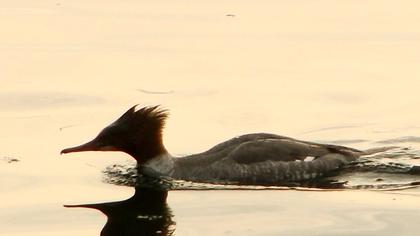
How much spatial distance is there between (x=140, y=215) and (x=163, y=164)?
1.71 metres

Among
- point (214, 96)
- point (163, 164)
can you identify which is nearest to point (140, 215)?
point (163, 164)

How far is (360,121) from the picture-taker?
15797mm

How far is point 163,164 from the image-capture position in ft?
46.6

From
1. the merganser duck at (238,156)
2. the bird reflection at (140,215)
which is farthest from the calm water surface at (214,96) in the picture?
the merganser duck at (238,156)

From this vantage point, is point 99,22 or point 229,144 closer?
point 229,144

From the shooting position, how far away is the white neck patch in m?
14.2

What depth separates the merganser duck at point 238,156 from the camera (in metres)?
14.0

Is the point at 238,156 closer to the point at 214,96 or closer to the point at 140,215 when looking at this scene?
the point at 140,215

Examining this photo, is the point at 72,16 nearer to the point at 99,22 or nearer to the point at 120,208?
the point at 99,22

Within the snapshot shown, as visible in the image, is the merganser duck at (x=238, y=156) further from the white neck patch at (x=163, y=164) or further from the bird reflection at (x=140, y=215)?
the bird reflection at (x=140, y=215)

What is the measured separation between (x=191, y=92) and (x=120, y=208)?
14.9ft

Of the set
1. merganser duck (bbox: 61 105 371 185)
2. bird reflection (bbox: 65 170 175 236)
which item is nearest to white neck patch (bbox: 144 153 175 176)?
merganser duck (bbox: 61 105 371 185)

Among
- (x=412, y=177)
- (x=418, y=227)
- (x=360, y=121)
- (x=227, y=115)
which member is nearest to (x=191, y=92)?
(x=227, y=115)

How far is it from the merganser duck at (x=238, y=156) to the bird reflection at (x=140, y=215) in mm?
582
